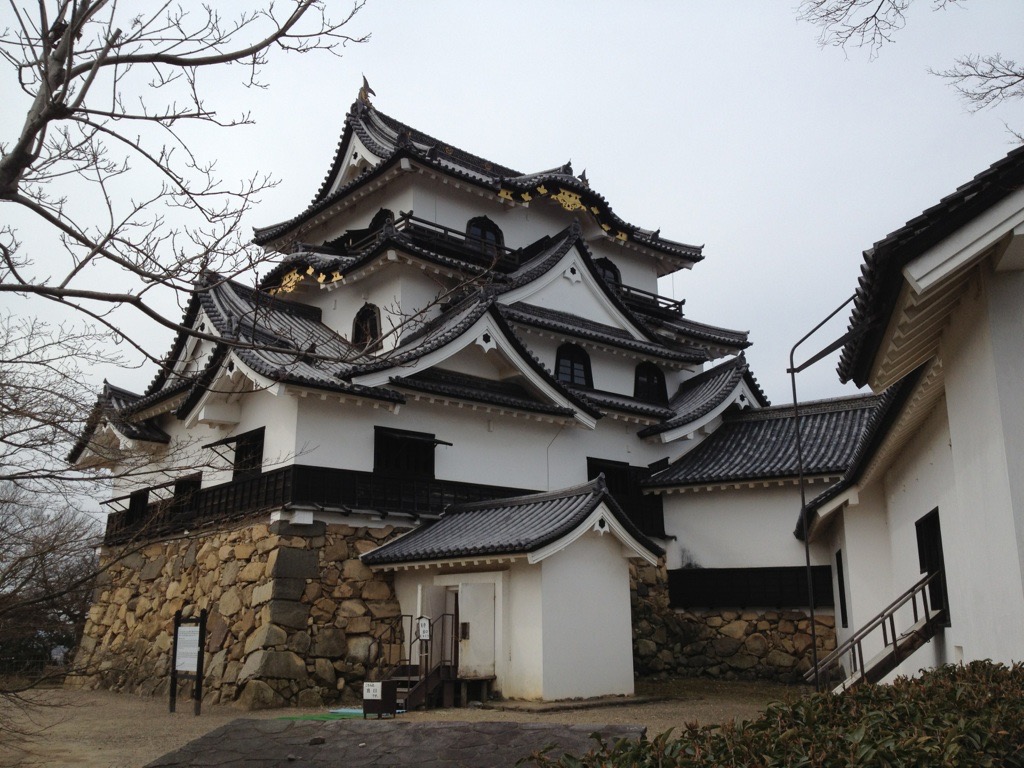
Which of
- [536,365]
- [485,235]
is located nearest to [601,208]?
[485,235]

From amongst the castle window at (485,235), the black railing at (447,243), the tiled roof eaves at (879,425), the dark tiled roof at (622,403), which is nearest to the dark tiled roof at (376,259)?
the black railing at (447,243)

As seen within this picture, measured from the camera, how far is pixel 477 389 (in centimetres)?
1816

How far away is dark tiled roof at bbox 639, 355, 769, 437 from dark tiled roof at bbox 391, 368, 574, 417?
12.8ft

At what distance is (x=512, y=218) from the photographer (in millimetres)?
24000

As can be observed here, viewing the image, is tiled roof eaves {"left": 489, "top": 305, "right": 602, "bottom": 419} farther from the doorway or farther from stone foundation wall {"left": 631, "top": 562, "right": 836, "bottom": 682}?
the doorway

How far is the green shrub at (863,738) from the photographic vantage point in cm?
393

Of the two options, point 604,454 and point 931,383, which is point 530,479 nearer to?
point 604,454

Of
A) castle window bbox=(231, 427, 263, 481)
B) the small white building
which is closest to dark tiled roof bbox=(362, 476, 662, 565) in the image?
the small white building

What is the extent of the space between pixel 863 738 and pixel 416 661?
39.9ft

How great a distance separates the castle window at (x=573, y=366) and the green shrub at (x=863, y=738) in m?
16.8

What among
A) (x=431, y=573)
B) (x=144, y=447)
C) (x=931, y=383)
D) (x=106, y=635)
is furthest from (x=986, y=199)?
(x=106, y=635)

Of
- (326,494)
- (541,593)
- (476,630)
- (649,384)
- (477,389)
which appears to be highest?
(649,384)

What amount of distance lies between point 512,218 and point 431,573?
12.0 metres

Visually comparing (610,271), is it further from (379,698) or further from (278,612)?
(379,698)
